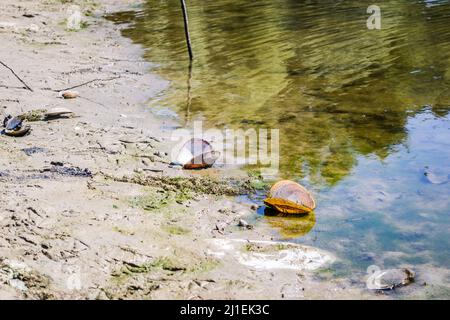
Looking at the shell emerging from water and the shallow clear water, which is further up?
the shell emerging from water

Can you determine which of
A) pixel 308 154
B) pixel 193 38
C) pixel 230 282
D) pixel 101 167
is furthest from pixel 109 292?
pixel 193 38

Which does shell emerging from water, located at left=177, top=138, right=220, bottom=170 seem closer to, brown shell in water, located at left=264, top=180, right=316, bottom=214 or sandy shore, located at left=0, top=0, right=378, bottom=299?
sandy shore, located at left=0, top=0, right=378, bottom=299

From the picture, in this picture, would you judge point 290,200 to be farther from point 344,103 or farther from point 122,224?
point 344,103

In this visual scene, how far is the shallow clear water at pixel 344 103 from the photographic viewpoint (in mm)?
5137

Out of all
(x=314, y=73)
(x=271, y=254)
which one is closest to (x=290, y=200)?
(x=271, y=254)

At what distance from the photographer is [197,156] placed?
6.52m

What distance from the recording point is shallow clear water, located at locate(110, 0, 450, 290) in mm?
5137

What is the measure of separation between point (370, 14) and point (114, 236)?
49.7ft

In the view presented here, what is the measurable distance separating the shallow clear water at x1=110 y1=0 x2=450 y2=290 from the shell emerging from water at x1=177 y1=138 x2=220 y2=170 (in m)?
0.99

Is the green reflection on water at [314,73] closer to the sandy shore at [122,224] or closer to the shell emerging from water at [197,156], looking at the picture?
the shell emerging from water at [197,156]

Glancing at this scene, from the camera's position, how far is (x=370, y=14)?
17.1 m

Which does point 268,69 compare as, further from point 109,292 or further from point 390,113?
point 109,292

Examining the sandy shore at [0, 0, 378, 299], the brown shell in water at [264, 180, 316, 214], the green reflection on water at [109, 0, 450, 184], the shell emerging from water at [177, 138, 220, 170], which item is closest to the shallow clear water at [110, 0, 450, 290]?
the green reflection on water at [109, 0, 450, 184]

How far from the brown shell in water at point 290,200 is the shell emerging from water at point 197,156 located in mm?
1391
